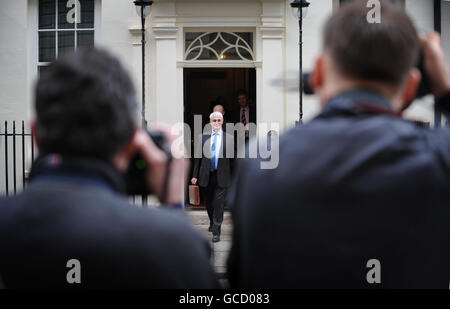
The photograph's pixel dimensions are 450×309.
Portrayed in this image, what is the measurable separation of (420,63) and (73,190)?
1.00 meters

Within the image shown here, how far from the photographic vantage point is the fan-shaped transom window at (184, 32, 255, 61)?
11.3 metres

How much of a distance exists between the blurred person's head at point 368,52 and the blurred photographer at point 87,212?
53 centimetres

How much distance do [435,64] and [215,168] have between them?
25.4ft

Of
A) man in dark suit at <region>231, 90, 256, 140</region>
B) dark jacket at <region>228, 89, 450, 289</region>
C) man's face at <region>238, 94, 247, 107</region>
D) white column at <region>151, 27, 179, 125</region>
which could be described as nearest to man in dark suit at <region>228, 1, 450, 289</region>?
dark jacket at <region>228, 89, 450, 289</region>

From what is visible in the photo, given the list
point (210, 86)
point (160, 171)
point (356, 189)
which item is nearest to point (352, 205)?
point (356, 189)

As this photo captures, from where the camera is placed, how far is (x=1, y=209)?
58.3 inches

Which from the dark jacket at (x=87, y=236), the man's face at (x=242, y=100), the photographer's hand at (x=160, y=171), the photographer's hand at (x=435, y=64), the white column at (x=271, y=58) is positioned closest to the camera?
the dark jacket at (x=87, y=236)


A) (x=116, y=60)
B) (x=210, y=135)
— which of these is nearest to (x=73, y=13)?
(x=210, y=135)

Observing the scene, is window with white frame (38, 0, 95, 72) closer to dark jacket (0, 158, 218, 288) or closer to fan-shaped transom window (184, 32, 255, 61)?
fan-shaped transom window (184, 32, 255, 61)

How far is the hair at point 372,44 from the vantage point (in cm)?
163

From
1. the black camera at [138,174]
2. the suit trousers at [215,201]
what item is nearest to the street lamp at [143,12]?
the suit trousers at [215,201]

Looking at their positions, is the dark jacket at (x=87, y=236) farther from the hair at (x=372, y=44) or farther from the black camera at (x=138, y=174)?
the hair at (x=372, y=44)

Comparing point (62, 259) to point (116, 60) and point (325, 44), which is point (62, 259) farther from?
point (325, 44)

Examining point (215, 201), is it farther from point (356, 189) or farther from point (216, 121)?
point (356, 189)
